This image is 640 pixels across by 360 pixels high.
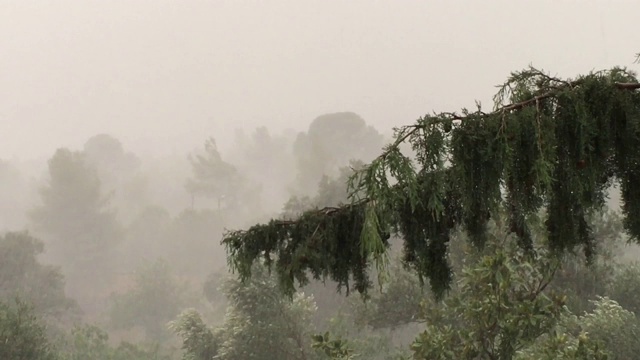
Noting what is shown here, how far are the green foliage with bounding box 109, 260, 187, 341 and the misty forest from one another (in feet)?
0.60

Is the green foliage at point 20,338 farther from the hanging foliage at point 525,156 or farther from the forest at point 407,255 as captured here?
the hanging foliage at point 525,156

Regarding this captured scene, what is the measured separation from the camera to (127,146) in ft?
408

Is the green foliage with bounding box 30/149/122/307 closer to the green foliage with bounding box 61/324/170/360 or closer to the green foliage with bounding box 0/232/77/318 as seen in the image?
the green foliage with bounding box 0/232/77/318

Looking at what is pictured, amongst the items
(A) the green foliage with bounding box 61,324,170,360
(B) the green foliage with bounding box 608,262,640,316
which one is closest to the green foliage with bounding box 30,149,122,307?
(A) the green foliage with bounding box 61,324,170,360

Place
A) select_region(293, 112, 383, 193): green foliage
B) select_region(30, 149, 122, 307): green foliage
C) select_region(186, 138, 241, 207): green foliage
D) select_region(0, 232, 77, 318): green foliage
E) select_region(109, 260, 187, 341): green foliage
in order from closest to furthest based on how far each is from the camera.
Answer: select_region(0, 232, 77, 318): green foliage
select_region(109, 260, 187, 341): green foliage
select_region(30, 149, 122, 307): green foliage
select_region(186, 138, 241, 207): green foliage
select_region(293, 112, 383, 193): green foliage

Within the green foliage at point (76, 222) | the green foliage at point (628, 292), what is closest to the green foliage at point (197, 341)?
the green foliage at point (628, 292)

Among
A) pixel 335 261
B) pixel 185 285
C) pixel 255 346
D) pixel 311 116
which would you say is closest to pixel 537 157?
pixel 335 261

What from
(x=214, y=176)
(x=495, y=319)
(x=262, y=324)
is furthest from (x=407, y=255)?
(x=214, y=176)

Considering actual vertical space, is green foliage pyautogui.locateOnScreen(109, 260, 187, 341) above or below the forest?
below

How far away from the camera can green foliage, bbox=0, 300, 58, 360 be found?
45.0ft

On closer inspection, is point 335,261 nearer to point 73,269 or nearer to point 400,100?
point 73,269

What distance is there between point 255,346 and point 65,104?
203753 millimetres

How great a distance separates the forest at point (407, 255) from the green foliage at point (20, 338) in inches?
2.3

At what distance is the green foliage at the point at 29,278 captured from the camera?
29156mm
